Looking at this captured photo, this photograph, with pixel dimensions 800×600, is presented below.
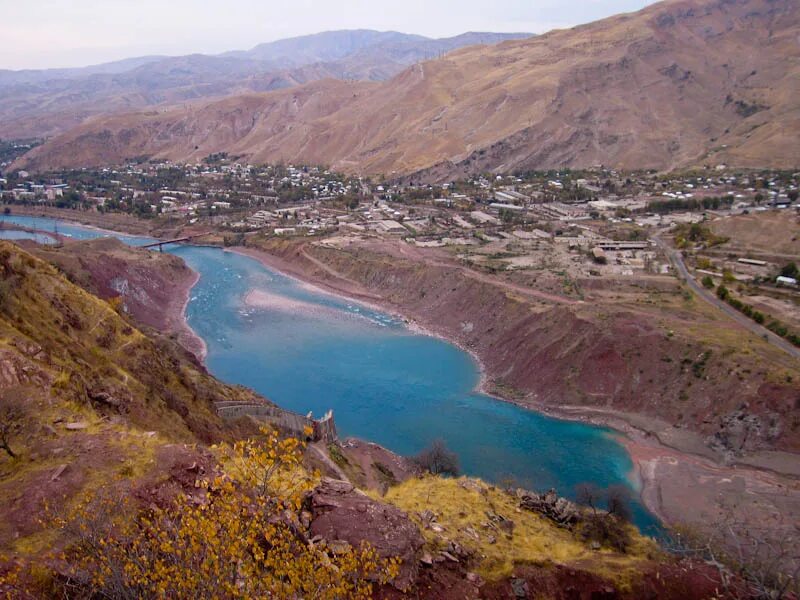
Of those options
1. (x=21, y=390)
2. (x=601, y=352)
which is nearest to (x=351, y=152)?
(x=601, y=352)

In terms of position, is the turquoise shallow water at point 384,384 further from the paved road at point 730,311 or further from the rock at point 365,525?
the rock at point 365,525

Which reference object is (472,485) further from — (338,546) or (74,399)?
(74,399)

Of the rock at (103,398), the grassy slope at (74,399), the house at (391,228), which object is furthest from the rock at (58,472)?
the house at (391,228)

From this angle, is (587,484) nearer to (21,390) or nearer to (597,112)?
(21,390)

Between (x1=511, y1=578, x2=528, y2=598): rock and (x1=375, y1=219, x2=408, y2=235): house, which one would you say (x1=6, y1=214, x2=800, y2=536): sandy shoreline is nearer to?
(x1=511, y1=578, x2=528, y2=598): rock

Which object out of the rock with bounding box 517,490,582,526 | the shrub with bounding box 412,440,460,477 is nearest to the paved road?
the shrub with bounding box 412,440,460,477
